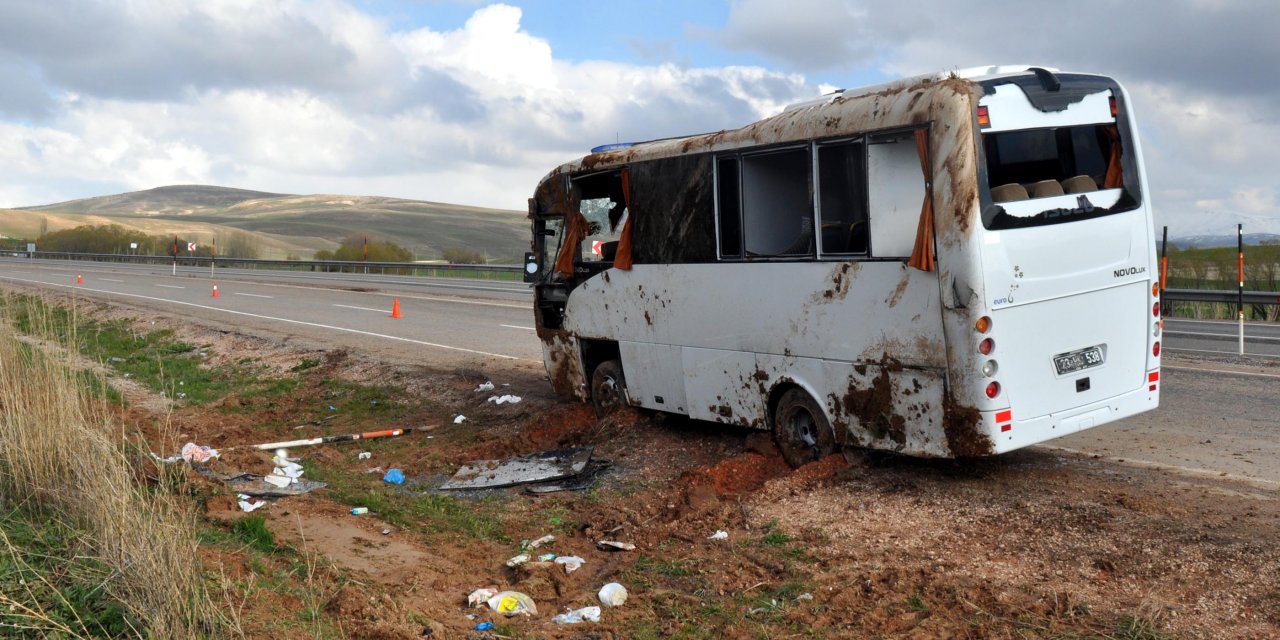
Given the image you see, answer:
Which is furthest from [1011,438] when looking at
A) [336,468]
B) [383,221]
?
[383,221]

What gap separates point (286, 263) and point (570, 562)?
54.2 m

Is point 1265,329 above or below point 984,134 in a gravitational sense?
below

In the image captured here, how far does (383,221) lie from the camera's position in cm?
15625

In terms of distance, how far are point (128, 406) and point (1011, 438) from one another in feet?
39.0

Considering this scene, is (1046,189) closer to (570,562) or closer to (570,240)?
(570,562)

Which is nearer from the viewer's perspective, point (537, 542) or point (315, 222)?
point (537, 542)

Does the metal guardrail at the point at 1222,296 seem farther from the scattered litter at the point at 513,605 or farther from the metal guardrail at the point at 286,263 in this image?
the metal guardrail at the point at 286,263

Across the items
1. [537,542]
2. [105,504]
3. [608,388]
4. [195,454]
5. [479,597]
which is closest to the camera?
[105,504]

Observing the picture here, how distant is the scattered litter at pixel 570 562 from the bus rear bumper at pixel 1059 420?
2.81 meters

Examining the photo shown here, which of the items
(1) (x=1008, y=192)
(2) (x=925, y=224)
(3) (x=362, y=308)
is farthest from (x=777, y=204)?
(3) (x=362, y=308)

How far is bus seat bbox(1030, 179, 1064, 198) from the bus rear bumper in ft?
4.91

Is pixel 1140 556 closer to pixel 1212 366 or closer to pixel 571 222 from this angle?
pixel 571 222

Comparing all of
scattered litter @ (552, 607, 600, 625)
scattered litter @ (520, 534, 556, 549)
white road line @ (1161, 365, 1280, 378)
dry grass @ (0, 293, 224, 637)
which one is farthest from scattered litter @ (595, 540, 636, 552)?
white road line @ (1161, 365, 1280, 378)

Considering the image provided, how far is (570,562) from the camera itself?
735 centimetres
